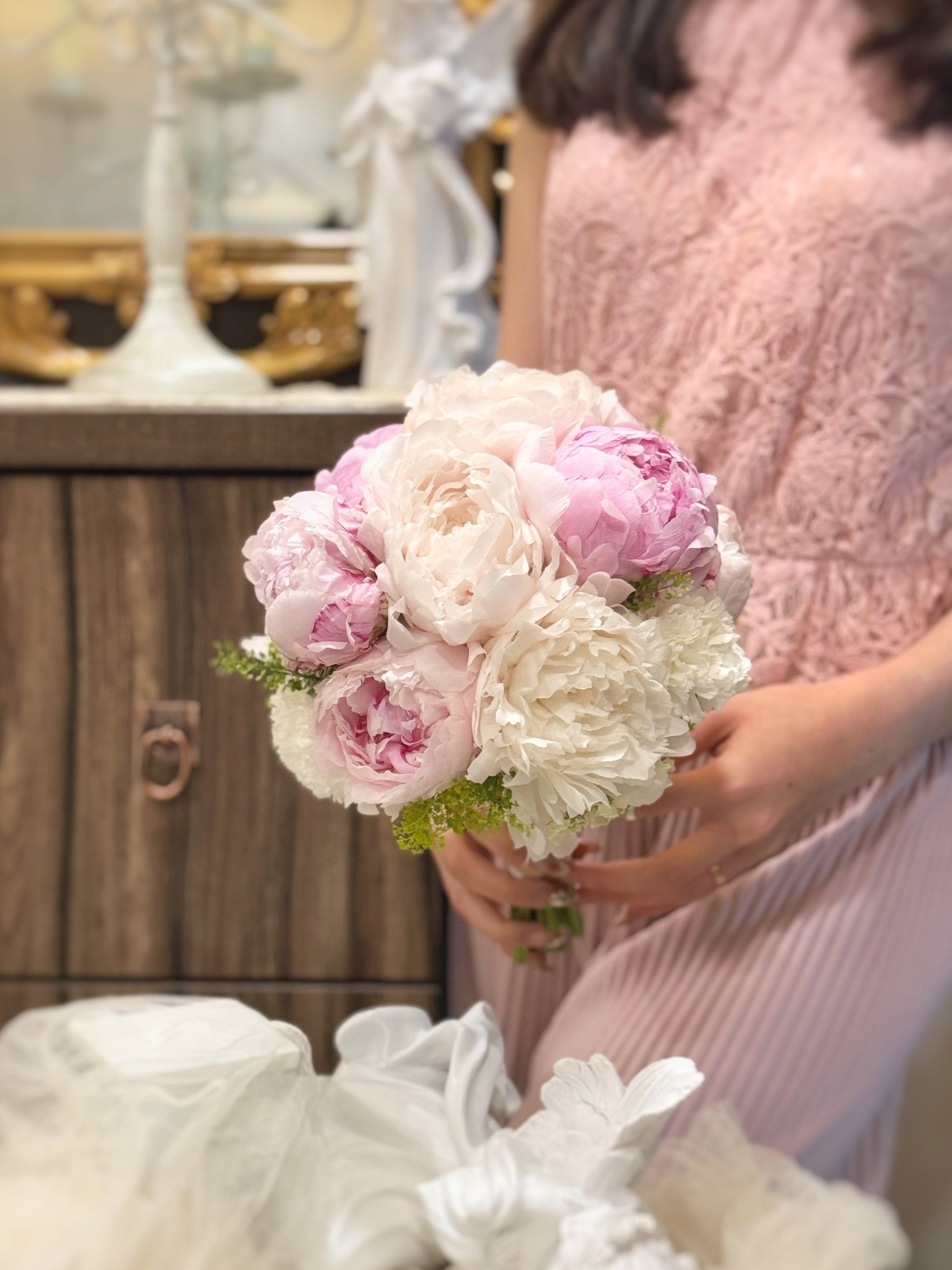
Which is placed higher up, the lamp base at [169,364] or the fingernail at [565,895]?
the lamp base at [169,364]

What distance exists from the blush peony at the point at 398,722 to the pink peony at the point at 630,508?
6cm

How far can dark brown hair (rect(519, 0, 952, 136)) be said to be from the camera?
80 cm

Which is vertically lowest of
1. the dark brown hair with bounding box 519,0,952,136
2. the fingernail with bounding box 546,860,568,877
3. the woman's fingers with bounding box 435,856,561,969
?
the woman's fingers with bounding box 435,856,561,969

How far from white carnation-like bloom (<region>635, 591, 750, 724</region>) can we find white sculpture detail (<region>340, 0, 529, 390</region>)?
71cm

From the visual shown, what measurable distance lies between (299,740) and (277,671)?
30 mm

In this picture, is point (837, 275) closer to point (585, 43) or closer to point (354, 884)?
point (585, 43)

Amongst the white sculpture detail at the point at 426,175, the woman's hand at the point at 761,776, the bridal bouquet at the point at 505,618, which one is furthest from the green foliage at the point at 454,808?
the white sculpture detail at the point at 426,175

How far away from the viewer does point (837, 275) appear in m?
0.79

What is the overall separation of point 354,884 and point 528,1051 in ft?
0.59

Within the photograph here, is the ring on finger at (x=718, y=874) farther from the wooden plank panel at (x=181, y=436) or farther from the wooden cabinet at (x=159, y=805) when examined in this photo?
the wooden plank panel at (x=181, y=436)

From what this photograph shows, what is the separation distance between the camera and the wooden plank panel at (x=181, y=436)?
2.81 feet

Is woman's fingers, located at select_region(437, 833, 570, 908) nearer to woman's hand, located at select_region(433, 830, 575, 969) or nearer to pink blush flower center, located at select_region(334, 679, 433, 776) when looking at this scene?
woman's hand, located at select_region(433, 830, 575, 969)

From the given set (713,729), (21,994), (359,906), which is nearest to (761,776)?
(713,729)

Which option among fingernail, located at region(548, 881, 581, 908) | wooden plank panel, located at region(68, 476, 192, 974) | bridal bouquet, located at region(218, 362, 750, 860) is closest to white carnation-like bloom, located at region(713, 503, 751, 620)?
bridal bouquet, located at region(218, 362, 750, 860)
